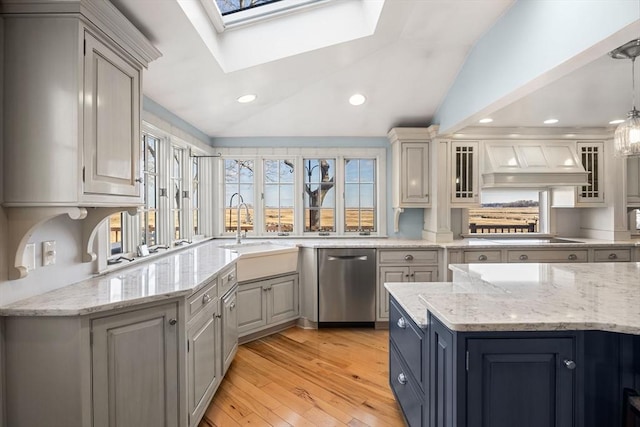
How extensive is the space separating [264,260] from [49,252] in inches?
71.4

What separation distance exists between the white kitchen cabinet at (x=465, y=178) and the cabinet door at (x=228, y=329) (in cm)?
253

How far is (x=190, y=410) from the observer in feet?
5.90

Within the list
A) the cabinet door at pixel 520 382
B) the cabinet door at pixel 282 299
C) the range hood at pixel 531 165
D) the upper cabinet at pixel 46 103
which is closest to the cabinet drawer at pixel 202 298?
the upper cabinet at pixel 46 103

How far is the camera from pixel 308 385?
2.47 meters

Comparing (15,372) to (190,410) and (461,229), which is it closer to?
(190,410)

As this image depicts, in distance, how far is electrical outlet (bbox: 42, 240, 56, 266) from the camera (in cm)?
158

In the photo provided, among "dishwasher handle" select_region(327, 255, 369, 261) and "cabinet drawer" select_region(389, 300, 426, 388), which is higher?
"dishwasher handle" select_region(327, 255, 369, 261)

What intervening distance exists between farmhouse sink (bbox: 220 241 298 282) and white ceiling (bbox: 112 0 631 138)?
1.34m

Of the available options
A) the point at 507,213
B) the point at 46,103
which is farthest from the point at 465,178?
the point at 46,103

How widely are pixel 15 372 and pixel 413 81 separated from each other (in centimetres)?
342


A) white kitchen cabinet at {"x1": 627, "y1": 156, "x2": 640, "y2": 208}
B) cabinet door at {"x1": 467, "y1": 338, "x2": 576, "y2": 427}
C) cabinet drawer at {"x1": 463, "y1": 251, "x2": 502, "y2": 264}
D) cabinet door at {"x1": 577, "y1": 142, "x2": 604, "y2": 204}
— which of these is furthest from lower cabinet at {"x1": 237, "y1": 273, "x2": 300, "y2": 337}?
white kitchen cabinet at {"x1": 627, "y1": 156, "x2": 640, "y2": 208}

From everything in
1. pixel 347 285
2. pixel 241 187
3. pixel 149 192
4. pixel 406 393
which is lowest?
pixel 406 393

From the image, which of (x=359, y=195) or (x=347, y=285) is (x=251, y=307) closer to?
(x=347, y=285)

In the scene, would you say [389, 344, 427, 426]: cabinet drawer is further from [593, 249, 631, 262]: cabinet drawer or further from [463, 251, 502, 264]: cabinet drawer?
[593, 249, 631, 262]: cabinet drawer
